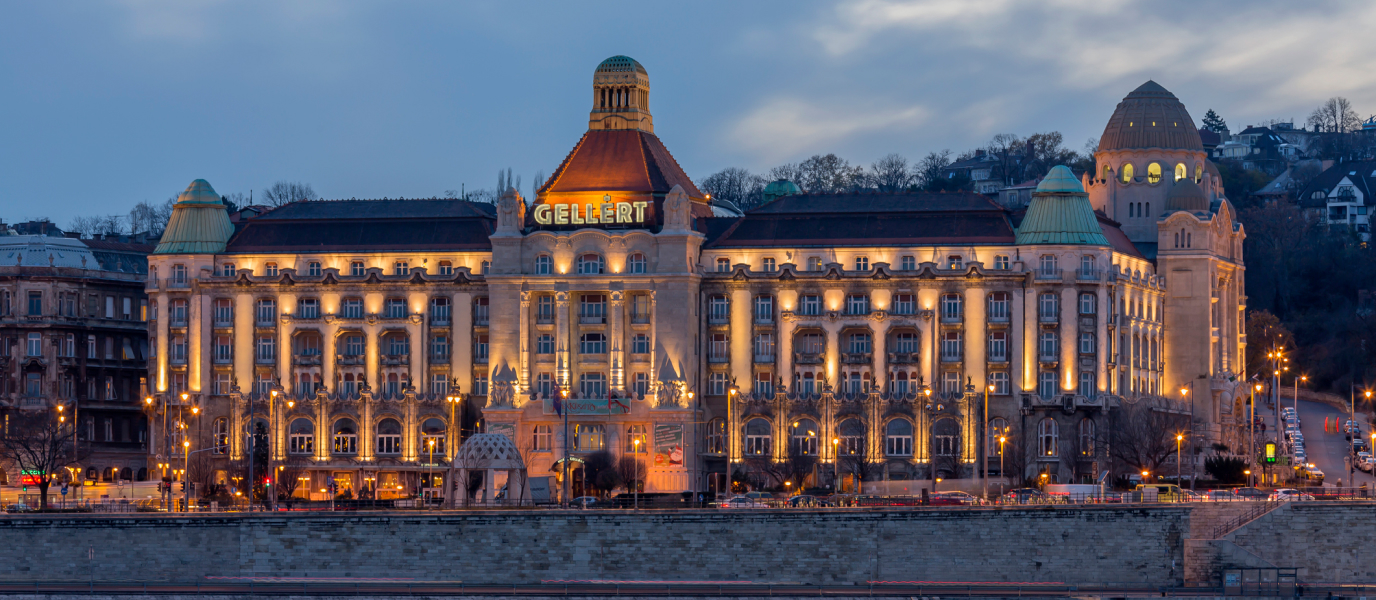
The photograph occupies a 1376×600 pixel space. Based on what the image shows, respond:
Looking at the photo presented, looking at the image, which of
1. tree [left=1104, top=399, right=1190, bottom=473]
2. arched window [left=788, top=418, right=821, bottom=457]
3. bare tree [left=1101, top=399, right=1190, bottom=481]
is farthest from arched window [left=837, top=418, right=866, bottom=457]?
tree [left=1104, top=399, right=1190, bottom=473]

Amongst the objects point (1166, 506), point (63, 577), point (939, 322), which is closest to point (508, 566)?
point (63, 577)

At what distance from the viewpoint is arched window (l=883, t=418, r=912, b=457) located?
19538 centimetres

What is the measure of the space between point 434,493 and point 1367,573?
2743 inches

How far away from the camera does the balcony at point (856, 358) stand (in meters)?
198

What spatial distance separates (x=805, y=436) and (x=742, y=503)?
38.3 metres

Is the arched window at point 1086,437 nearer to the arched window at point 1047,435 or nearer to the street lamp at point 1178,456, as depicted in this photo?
the arched window at point 1047,435

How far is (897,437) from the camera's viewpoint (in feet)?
642

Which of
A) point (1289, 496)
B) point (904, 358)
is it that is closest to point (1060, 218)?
point (904, 358)

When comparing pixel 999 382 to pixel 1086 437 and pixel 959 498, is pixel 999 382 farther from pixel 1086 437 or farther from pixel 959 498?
pixel 959 498

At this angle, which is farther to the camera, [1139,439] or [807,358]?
[807,358]

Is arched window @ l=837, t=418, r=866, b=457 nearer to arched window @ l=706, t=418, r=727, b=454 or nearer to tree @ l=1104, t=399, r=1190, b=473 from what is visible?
arched window @ l=706, t=418, r=727, b=454

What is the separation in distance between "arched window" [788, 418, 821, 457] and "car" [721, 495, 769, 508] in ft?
99.9

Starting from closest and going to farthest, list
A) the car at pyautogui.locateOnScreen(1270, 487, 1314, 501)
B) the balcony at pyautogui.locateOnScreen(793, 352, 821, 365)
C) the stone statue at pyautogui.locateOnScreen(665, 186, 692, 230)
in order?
the car at pyautogui.locateOnScreen(1270, 487, 1314, 501)
the stone statue at pyautogui.locateOnScreen(665, 186, 692, 230)
the balcony at pyautogui.locateOnScreen(793, 352, 821, 365)

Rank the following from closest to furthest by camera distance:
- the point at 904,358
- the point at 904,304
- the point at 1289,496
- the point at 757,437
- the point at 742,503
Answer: the point at 1289,496 → the point at 742,503 → the point at 904,358 → the point at 904,304 → the point at 757,437
